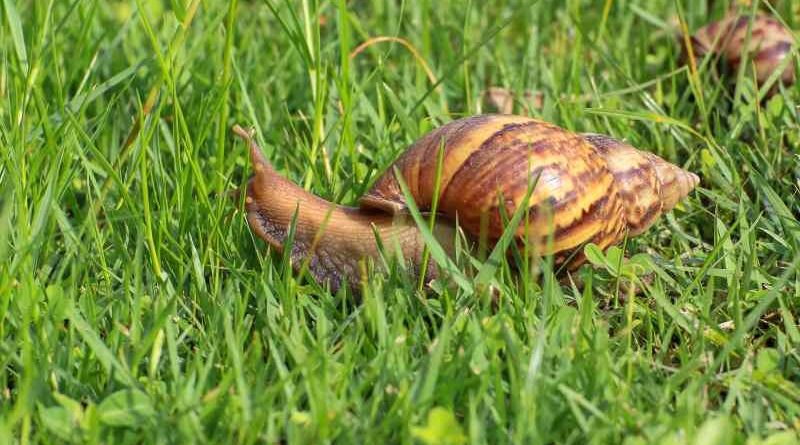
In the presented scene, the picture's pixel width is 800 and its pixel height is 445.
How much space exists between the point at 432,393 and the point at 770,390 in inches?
25.5

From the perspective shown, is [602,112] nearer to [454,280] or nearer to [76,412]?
[454,280]

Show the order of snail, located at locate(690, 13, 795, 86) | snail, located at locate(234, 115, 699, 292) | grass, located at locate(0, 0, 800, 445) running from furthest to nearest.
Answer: snail, located at locate(690, 13, 795, 86) < snail, located at locate(234, 115, 699, 292) < grass, located at locate(0, 0, 800, 445)

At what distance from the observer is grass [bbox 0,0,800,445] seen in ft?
6.88

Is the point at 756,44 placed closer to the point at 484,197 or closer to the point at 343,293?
the point at 484,197

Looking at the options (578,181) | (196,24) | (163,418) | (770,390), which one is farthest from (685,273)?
(196,24)

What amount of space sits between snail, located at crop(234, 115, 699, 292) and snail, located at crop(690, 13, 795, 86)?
2.88 feet

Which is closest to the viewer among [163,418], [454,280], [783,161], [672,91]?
[163,418]

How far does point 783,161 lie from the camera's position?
3.20m

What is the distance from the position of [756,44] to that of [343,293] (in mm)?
1745

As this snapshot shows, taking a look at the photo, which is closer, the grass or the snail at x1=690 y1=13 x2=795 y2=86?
the grass

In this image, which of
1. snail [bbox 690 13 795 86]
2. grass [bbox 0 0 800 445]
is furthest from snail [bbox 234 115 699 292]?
snail [bbox 690 13 795 86]

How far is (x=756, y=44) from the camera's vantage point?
142 inches

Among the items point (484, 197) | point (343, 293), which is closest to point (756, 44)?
point (484, 197)

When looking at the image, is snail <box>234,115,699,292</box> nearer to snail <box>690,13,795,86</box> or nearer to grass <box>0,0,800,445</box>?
grass <box>0,0,800,445</box>
